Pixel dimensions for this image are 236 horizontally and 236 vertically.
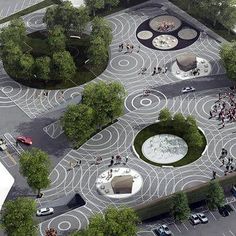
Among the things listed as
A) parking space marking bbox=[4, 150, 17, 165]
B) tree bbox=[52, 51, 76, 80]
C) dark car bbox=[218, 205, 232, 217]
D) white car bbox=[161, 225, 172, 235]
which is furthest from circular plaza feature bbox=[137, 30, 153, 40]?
white car bbox=[161, 225, 172, 235]

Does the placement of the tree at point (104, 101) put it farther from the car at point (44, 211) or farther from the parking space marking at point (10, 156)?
the car at point (44, 211)

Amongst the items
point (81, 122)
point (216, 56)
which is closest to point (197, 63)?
point (216, 56)

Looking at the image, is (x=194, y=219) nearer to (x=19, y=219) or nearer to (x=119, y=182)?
(x=119, y=182)

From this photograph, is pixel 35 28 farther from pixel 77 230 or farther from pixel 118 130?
pixel 77 230

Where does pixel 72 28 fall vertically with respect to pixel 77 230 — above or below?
above

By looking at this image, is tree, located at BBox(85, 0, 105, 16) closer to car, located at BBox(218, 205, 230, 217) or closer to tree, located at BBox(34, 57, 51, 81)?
tree, located at BBox(34, 57, 51, 81)

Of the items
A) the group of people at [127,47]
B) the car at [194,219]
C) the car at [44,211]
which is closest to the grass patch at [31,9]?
the group of people at [127,47]

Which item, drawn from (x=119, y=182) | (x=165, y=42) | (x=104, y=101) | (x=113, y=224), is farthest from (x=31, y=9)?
(x=113, y=224)
